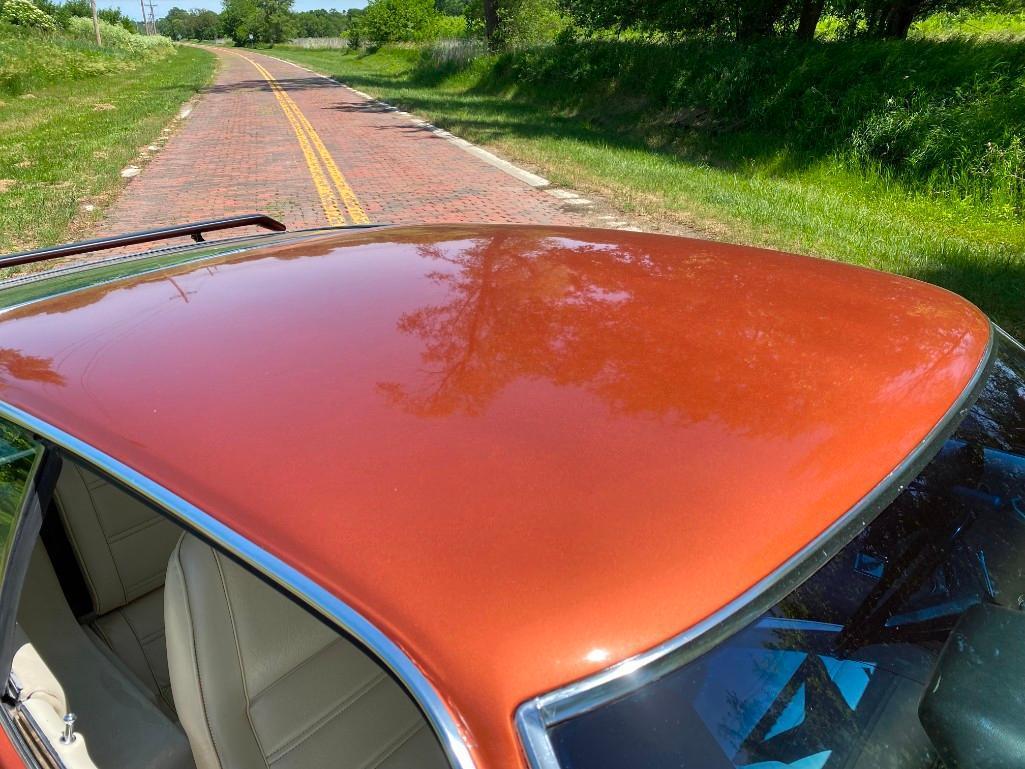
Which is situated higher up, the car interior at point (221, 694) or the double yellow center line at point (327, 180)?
the car interior at point (221, 694)

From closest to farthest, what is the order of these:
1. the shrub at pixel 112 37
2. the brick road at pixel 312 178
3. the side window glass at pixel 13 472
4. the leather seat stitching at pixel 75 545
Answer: the side window glass at pixel 13 472 < the leather seat stitching at pixel 75 545 < the brick road at pixel 312 178 < the shrub at pixel 112 37

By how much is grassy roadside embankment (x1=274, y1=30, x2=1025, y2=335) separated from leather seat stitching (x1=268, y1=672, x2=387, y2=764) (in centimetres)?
512

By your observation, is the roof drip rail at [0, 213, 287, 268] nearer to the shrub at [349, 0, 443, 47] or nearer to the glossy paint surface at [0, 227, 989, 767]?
the glossy paint surface at [0, 227, 989, 767]

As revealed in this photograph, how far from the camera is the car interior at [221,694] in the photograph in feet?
4.22

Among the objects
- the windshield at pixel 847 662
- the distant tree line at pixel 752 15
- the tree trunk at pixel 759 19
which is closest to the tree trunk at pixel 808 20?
the distant tree line at pixel 752 15

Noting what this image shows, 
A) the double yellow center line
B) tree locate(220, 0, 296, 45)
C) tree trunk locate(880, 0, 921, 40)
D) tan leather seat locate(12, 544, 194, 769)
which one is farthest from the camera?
tree locate(220, 0, 296, 45)

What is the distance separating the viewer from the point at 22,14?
40594 millimetres

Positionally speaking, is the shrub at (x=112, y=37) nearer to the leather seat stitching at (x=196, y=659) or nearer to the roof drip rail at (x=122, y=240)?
the roof drip rail at (x=122, y=240)

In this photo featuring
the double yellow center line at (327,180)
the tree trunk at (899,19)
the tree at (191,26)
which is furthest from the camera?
the tree at (191,26)

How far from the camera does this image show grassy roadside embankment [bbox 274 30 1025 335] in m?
6.81

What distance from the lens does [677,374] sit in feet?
4.39

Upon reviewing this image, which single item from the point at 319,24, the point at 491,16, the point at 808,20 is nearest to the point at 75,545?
the point at 808,20

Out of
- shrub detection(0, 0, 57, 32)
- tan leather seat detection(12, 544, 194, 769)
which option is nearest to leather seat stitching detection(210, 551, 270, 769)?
tan leather seat detection(12, 544, 194, 769)

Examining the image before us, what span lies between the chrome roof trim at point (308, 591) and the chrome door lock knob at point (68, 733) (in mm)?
524
